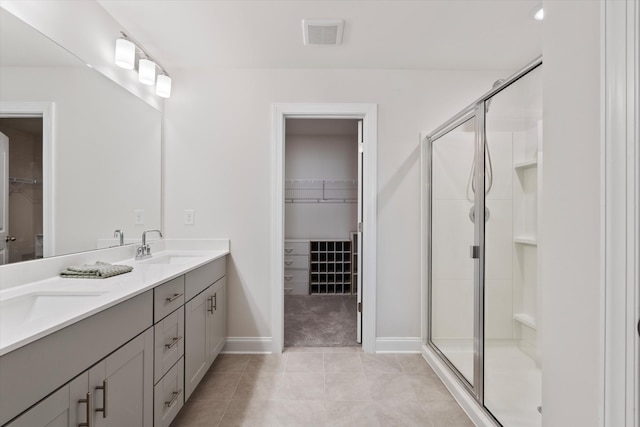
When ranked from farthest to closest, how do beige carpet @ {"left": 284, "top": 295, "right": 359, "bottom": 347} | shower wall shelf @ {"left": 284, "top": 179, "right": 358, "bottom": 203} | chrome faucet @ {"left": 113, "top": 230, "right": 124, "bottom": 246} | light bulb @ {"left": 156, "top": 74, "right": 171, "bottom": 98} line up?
shower wall shelf @ {"left": 284, "top": 179, "right": 358, "bottom": 203}, beige carpet @ {"left": 284, "top": 295, "right": 359, "bottom": 347}, light bulb @ {"left": 156, "top": 74, "right": 171, "bottom": 98}, chrome faucet @ {"left": 113, "top": 230, "right": 124, "bottom": 246}

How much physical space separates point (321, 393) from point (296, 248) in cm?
246

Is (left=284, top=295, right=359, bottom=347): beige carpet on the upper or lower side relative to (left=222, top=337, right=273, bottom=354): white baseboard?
lower

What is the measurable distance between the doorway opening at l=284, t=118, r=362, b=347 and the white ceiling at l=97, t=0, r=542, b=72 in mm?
1405

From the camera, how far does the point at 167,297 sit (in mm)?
1475

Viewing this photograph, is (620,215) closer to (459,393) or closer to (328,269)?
(459,393)

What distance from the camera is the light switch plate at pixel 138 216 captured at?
214 centimetres

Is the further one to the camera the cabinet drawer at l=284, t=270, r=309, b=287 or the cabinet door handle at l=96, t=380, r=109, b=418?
the cabinet drawer at l=284, t=270, r=309, b=287

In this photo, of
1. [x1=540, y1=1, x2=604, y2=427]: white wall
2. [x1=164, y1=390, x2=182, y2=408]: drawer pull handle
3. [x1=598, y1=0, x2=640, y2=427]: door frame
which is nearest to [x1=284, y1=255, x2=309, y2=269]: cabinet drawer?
[x1=164, y1=390, x2=182, y2=408]: drawer pull handle

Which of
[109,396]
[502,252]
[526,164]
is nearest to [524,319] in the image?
[502,252]

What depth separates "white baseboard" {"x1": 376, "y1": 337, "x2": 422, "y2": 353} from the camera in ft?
8.01

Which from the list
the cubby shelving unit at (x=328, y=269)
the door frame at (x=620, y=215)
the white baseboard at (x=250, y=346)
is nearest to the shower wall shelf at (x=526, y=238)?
the door frame at (x=620, y=215)

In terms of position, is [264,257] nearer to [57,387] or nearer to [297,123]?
[57,387]

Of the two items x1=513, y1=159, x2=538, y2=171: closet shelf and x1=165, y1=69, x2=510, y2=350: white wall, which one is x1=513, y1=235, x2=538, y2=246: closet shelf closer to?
x1=513, y1=159, x2=538, y2=171: closet shelf

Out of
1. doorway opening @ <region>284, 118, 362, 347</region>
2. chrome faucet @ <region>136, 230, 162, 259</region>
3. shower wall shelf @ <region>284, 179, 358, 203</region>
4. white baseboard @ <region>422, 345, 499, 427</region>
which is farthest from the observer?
shower wall shelf @ <region>284, 179, 358, 203</region>
